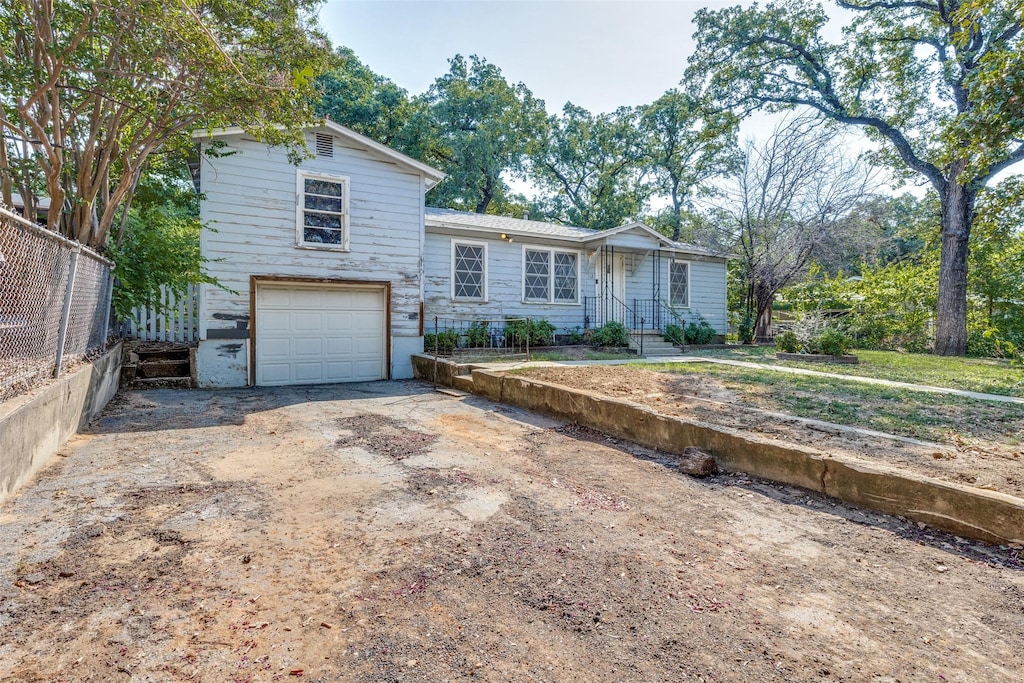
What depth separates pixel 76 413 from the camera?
4758 millimetres

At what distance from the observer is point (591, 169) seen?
27984 millimetres

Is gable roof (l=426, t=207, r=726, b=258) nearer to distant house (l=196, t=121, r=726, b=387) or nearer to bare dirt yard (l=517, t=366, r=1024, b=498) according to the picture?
distant house (l=196, t=121, r=726, b=387)

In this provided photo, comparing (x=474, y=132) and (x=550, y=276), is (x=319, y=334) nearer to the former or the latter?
(x=550, y=276)

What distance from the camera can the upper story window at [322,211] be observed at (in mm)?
9812

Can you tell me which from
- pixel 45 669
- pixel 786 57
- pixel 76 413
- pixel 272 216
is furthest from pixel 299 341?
pixel 786 57

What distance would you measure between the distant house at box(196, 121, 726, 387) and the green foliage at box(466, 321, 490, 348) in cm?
35

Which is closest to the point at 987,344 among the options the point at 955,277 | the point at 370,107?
the point at 955,277

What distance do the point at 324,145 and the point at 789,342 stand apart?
1092cm

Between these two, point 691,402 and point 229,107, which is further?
point 229,107

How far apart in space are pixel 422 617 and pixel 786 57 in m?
18.3

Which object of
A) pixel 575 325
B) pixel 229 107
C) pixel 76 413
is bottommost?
pixel 76 413

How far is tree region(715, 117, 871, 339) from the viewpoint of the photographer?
1588 cm

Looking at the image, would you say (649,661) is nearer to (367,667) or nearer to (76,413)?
(367,667)

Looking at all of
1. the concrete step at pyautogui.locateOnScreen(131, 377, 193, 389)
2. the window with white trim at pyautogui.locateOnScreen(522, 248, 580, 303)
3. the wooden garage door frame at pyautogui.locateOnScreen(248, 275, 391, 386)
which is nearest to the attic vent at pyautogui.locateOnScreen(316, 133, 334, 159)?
the wooden garage door frame at pyautogui.locateOnScreen(248, 275, 391, 386)
